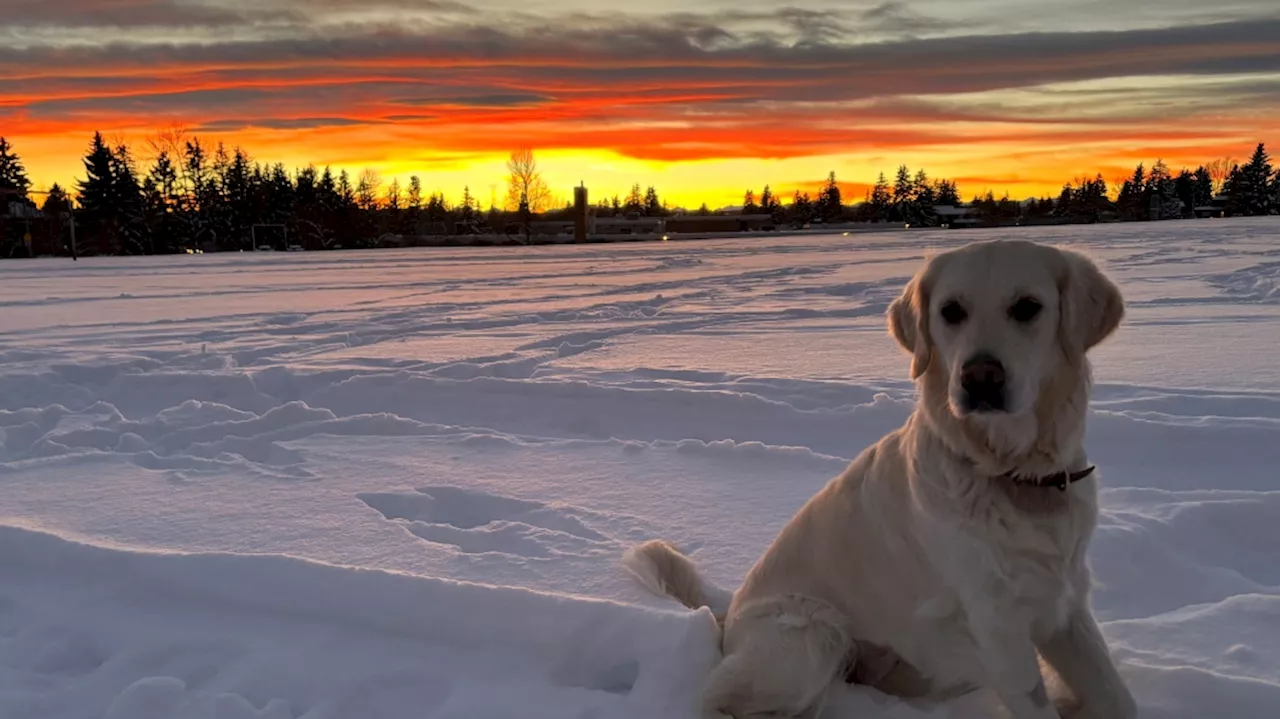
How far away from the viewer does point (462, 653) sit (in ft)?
9.47

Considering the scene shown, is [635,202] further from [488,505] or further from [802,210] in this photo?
[488,505]

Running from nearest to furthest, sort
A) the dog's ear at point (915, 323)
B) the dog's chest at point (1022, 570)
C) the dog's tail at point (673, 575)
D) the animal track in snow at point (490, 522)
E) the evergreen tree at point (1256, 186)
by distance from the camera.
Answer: the dog's chest at point (1022, 570) → the dog's ear at point (915, 323) → the dog's tail at point (673, 575) → the animal track in snow at point (490, 522) → the evergreen tree at point (1256, 186)

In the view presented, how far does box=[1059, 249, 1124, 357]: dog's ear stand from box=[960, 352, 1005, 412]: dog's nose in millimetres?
289

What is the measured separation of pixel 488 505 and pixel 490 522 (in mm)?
185

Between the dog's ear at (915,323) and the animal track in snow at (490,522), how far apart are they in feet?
5.31

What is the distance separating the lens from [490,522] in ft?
13.9

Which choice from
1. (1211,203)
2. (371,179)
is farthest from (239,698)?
(1211,203)

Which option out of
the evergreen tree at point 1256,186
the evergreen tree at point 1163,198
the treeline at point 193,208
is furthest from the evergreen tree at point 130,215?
the evergreen tree at point 1256,186

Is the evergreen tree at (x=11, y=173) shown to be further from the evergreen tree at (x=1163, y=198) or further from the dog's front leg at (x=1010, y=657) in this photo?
the evergreen tree at (x=1163, y=198)

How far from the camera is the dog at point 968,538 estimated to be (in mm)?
2264

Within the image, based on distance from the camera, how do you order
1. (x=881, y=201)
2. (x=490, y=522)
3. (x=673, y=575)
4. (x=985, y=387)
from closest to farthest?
(x=985, y=387) → (x=673, y=575) → (x=490, y=522) → (x=881, y=201)

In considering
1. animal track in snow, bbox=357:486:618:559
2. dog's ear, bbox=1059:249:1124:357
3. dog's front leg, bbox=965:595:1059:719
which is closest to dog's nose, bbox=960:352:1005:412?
dog's ear, bbox=1059:249:1124:357

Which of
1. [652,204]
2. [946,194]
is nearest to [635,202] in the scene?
[652,204]

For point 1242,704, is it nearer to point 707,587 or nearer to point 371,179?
point 707,587
